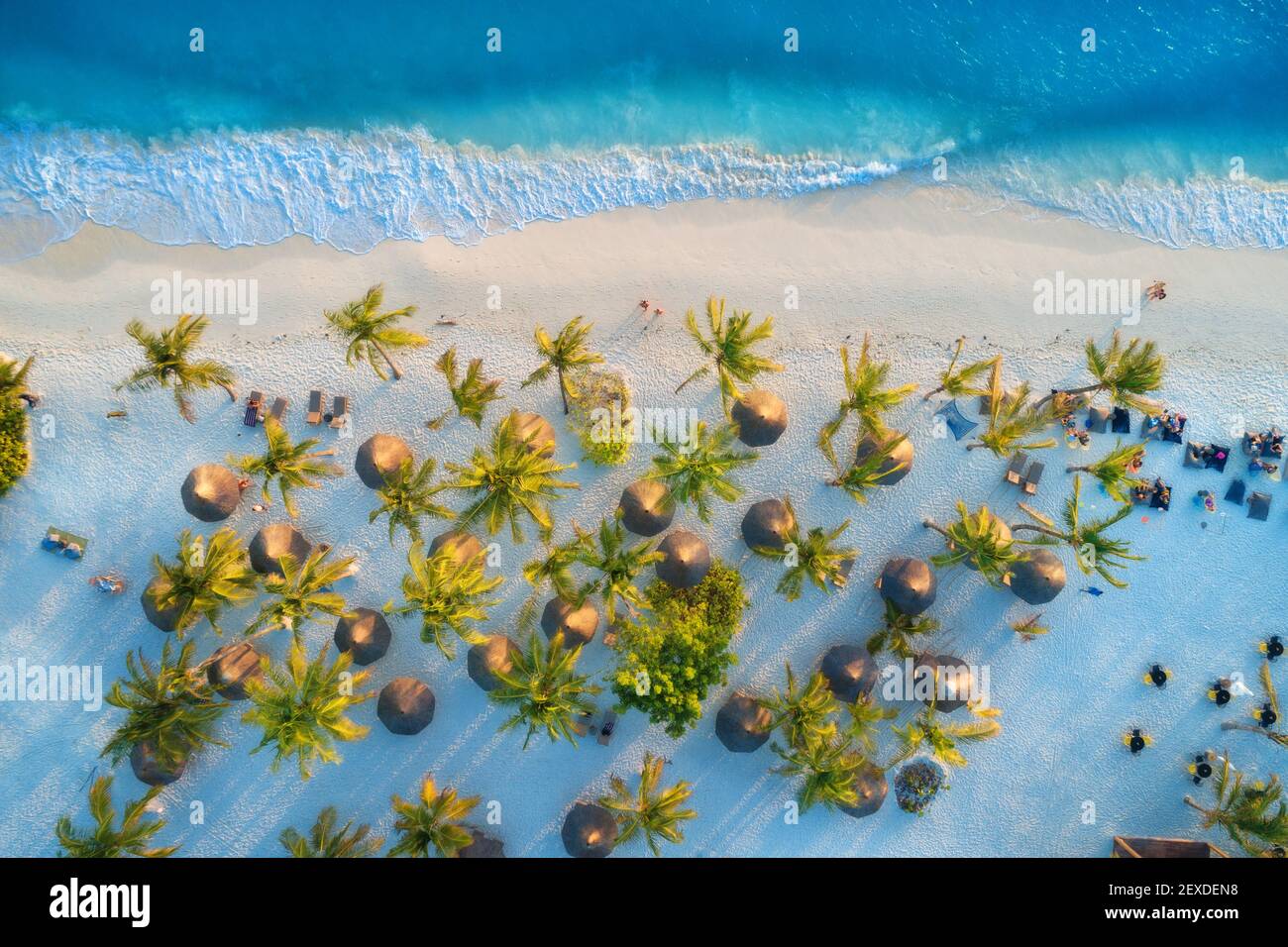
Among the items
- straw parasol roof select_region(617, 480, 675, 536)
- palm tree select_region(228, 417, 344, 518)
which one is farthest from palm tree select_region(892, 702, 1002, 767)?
palm tree select_region(228, 417, 344, 518)

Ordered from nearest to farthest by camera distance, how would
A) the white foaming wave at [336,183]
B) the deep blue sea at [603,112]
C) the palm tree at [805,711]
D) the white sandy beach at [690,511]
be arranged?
the palm tree at [805,711] → the white sandy beach at [690,511] → the white foaming wave at [336,183] → the deep blue sea at [603,112]

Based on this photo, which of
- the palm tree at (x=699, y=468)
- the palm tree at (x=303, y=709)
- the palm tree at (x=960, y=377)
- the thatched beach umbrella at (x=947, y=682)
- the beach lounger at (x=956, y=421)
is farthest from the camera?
the beach lounger at (x=956, y=421)

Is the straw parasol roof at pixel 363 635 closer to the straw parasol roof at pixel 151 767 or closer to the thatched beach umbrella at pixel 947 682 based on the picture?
the straw parasol roof at pixel 151 767

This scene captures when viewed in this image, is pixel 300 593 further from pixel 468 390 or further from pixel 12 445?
pixel 12 445

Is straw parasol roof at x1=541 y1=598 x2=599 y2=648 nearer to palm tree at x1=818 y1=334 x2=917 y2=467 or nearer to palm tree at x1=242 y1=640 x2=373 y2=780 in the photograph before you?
palm tree at x1=242 y1=640 x2=373 y2=780

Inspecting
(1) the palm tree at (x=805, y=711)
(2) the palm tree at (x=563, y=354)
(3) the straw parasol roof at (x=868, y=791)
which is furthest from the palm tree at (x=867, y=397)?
(3) the straw parasol roof at (x=868, y=791)

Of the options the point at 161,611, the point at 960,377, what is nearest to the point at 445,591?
the point at 161,611
